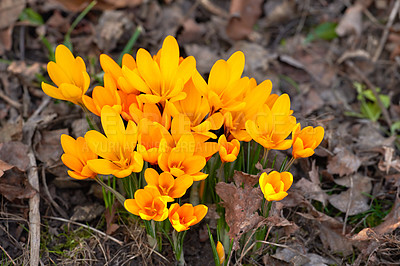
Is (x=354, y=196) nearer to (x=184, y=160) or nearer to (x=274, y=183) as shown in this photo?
(x=274, y=183)

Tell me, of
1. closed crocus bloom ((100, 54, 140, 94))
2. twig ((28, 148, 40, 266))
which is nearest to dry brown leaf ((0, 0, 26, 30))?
twig ((28, 148, 40, 266))

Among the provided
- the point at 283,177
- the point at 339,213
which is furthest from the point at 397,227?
the point at 283,177

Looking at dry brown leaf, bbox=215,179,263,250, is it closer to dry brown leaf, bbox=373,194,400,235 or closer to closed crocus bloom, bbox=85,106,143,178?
closed crocus bloom, bbox=85,106,143,178

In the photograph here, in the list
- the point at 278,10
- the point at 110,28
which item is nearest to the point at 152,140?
the point at 110,28

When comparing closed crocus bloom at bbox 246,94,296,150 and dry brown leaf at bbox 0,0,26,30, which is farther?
dry brown leaf at bbox 0,0,26,30

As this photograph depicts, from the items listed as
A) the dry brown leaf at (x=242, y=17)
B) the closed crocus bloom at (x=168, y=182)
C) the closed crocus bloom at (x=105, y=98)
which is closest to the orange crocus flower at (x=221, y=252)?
the closed crocus bloom at (x=168, y=182)

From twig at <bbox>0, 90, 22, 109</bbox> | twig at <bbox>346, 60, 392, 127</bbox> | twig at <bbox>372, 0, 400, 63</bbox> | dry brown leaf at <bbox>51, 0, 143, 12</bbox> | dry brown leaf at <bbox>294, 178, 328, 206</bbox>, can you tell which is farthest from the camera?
twig at <bbox>372, 0, 400, 63</bbox>
